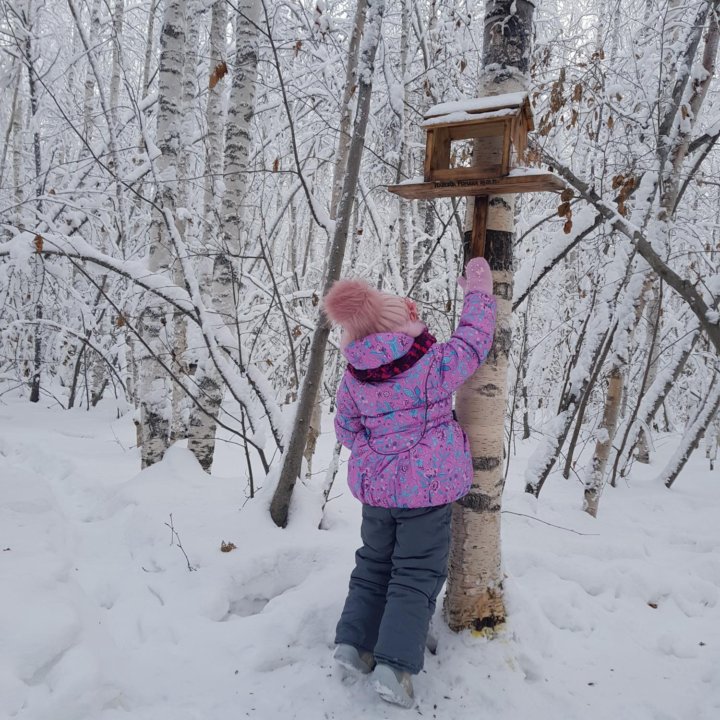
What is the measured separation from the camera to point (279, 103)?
608cm

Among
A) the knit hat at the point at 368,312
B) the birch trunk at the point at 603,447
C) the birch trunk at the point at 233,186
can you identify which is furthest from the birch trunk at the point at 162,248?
the birch trunk at the point at 603,447

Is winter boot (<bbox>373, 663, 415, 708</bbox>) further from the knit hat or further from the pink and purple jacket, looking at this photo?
the knit hat

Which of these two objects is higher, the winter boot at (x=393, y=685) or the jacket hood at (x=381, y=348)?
the jacket hood at (x=381, y=348)

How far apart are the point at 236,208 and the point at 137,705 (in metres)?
3.90

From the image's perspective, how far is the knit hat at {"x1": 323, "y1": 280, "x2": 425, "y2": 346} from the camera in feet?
6.95

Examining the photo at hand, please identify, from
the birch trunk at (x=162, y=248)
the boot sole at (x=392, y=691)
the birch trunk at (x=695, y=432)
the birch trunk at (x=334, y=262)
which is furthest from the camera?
the birch trunk at (x=695, y=432)

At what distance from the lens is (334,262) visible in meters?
2.94

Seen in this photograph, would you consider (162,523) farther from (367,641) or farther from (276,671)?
(367,641)

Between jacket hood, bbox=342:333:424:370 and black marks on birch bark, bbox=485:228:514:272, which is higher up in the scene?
black marks on birch bark, bbox=485:228:514:272

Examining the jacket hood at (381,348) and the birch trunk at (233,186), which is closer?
the jacket hood at (381,348)

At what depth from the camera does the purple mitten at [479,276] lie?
2.13 metres

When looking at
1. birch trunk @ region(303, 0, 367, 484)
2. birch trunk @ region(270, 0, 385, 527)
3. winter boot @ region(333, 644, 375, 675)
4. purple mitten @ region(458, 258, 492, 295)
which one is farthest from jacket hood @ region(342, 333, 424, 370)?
birch trunk @ region(303, 0, 367, 484)

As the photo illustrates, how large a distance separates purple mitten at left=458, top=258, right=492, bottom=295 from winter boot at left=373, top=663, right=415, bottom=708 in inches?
57.0

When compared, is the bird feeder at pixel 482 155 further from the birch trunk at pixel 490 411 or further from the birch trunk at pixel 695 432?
the birch trunk at pixel 695 432
